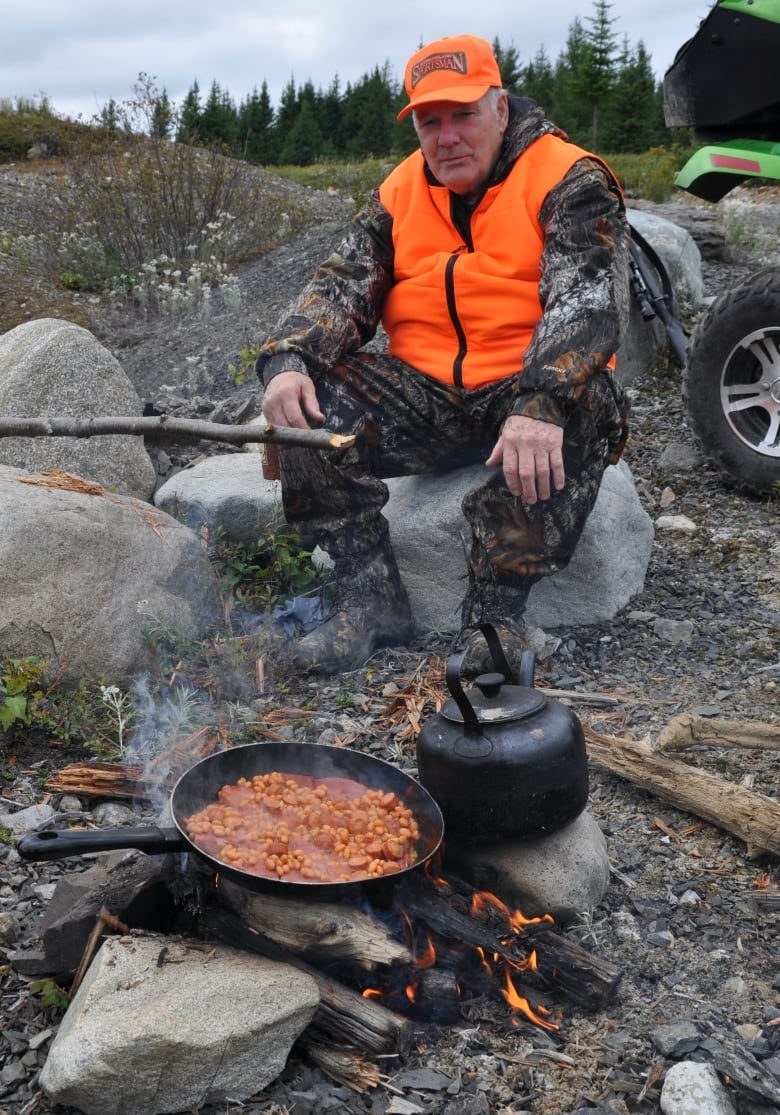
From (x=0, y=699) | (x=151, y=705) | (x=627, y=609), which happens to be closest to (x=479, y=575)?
(x=627, y=609)

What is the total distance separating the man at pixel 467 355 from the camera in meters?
3.90

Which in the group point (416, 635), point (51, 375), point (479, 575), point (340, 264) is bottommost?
point (416, 635)

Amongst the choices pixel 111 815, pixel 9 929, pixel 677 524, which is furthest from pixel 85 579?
pixel 677 524

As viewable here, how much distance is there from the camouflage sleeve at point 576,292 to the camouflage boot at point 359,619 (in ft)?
3.40

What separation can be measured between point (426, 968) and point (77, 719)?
166 cm

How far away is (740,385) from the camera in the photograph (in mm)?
5508

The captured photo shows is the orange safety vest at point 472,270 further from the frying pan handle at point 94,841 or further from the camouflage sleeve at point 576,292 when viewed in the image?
the frying pan handle at point 94,841

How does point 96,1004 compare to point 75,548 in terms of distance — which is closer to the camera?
point 96,1004

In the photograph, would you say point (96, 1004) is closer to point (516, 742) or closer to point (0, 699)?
point (516, 742)

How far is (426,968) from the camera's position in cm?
251

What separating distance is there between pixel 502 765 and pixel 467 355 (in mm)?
2016

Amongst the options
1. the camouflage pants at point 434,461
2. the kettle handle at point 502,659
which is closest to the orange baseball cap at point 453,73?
the camouflage pants at point 434,461

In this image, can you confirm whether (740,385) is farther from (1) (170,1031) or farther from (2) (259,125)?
(2) (259,125)

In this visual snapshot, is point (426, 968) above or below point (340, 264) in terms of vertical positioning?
A: below
